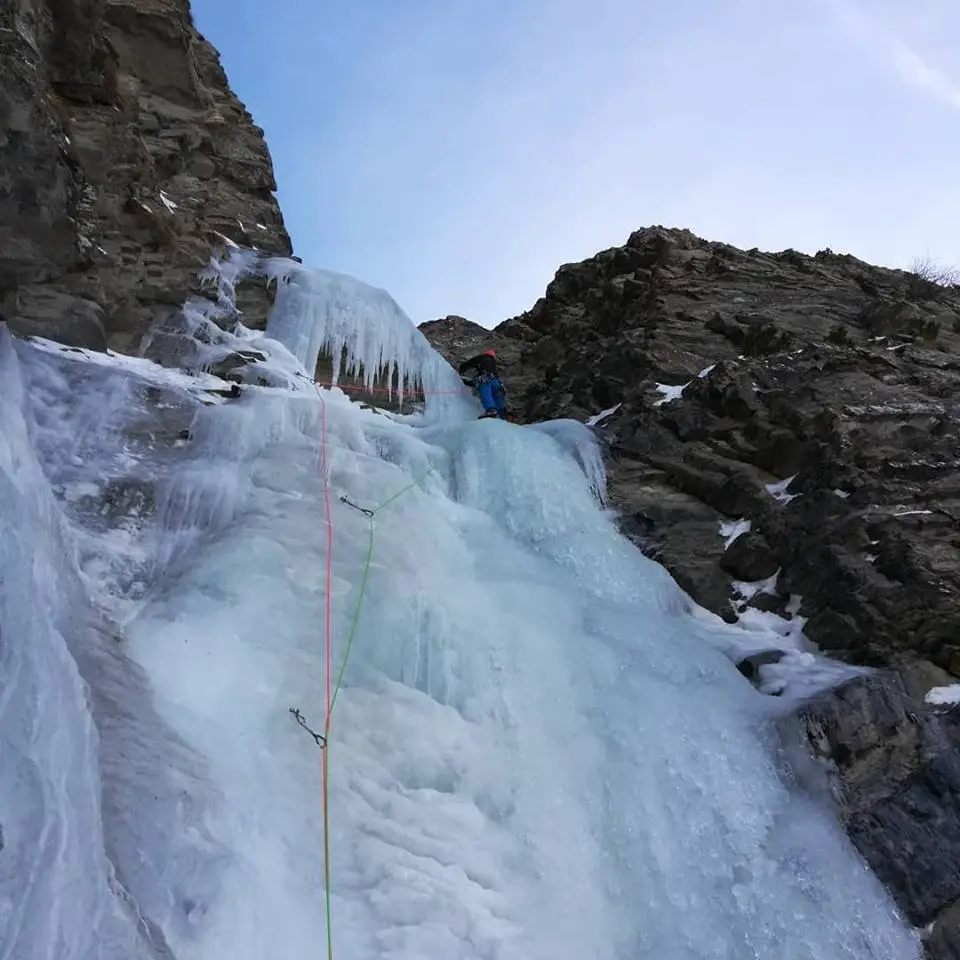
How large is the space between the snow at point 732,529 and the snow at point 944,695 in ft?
7.26

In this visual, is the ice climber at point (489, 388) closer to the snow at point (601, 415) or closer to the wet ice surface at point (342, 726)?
the snow at point (601, 415)

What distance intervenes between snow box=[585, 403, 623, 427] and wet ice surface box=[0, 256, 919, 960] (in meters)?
3.37

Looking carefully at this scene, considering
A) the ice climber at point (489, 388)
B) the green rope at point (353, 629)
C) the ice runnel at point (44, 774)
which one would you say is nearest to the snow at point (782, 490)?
the green rope at point (353, 629)

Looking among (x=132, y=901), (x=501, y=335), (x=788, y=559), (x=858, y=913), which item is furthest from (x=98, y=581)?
(x=501, y=335)

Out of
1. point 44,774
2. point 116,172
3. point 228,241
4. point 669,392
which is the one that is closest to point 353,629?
point 44,774

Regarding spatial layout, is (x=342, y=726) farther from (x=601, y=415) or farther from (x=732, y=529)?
(x=601, y=415)

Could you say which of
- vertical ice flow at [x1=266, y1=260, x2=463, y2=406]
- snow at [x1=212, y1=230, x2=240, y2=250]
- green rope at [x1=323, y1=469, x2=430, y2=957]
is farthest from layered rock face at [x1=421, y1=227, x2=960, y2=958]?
snow at [x1=212, y1=230, x2=240, y2=250]

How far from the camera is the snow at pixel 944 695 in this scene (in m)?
5.96

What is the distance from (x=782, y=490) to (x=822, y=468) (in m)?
0.47

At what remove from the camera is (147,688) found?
13.7ft

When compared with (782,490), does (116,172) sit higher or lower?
higher

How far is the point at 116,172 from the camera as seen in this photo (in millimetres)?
7992

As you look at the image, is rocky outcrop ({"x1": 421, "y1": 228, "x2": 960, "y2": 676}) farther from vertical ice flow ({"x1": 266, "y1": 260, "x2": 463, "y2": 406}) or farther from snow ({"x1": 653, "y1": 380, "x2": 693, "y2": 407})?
vertical ice flow ({"x1": 266, "y1": 260, "x2": 463, "y2": 406})

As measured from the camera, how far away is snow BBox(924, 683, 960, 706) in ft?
19.6
